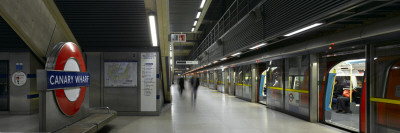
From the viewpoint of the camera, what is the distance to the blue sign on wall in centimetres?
377

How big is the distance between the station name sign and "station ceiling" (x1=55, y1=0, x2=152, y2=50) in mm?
1851

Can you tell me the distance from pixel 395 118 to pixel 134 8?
5.89m

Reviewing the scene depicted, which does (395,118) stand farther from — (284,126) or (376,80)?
(284,126)

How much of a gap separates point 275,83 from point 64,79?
7659 millimetres

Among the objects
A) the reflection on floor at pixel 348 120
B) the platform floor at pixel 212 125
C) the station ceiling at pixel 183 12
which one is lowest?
the reflection on floor at pixel 348 120

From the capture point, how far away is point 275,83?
9.61 m

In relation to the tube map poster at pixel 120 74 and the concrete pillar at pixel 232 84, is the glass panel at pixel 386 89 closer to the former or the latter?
the tube map poster at pixel 120 74

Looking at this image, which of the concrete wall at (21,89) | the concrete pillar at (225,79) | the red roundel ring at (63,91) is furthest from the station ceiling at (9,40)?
the concrete pillar at (225,79)

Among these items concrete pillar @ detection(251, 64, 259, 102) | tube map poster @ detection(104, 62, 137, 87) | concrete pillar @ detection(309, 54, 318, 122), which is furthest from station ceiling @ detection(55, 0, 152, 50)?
concrete pillar @ detection(251, 64, 259, 102)

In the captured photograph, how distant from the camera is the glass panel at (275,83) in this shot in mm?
A: 9148

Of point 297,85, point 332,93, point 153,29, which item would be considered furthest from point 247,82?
point 153,29

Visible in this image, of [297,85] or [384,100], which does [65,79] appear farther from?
[297,85]

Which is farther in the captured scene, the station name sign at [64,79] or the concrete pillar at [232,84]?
the concrete pillar at [232,84]

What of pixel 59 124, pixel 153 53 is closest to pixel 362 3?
pixel 59 124
